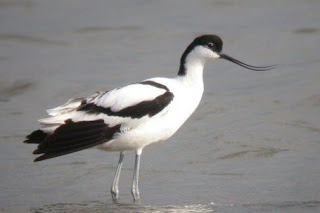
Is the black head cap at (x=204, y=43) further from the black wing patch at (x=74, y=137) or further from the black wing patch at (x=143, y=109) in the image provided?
the black wing patch at (x=74, y=137)

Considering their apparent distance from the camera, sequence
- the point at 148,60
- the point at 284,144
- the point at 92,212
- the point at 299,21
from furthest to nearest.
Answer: the point at 299,21 < the point at 148,60 < the point at 284,144 < the point at 92,212

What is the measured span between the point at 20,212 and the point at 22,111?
3832 mm

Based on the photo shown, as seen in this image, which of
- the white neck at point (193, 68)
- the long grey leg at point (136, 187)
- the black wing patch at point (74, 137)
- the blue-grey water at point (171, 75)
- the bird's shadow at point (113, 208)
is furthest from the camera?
the white neck at point (193, 68)

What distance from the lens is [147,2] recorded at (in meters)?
15.0

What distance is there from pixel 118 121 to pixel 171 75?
4.22 meters

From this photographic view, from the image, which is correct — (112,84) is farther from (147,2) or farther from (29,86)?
(147,2)

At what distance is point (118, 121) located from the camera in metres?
7.54

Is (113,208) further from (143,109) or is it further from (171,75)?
(171,75)

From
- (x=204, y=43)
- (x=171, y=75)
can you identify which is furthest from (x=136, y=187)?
(x=171, y=75)

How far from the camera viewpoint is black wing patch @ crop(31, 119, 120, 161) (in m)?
7.35

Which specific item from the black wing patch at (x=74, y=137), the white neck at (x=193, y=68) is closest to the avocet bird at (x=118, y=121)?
the black wing patch at (x=74, y=137)

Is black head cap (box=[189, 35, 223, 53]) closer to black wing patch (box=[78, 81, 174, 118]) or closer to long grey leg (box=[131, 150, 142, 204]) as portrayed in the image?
black wing patch (box=[78, 81, 174, 118])

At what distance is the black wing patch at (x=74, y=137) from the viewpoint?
24.1ft

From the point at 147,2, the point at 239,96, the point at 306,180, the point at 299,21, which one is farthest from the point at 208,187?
the point at 147,2
